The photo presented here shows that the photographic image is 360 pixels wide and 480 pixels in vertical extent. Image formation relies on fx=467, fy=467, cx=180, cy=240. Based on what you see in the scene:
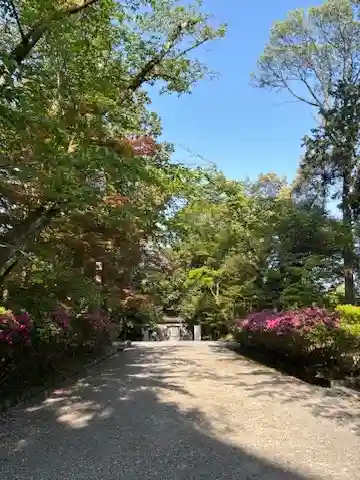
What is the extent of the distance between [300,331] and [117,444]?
15.7ft

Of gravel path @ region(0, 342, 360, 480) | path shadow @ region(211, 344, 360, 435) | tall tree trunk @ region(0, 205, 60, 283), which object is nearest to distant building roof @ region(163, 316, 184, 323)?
path shadow @ region(211, 344, 360, 435)

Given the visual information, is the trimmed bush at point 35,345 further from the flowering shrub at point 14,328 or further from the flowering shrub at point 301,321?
the flowering shrub at point 301,321

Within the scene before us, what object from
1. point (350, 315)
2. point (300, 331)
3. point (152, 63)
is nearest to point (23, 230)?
point (152, 63)

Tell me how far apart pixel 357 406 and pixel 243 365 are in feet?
16.2

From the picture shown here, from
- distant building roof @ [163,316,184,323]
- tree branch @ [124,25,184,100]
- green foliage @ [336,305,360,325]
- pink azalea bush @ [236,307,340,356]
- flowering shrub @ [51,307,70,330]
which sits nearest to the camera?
flowering shrub @ [51,307,70,330]

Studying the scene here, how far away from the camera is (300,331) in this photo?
827 centimetres

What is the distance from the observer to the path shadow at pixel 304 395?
18.1 ft

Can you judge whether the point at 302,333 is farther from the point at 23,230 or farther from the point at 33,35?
the point at 33,35

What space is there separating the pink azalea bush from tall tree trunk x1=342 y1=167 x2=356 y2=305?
10.6 ft

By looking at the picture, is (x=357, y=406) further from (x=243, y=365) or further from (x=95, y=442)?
(x=243, y=365)

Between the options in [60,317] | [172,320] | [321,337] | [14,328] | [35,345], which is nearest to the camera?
[14,328]

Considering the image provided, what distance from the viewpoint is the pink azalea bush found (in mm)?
7820

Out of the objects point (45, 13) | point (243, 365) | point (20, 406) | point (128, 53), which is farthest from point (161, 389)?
point (128, 53)

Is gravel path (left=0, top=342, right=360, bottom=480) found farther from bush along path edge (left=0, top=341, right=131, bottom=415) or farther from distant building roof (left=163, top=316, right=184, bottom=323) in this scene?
distant building roof (left=163, top=316, right=184, bottom=323)
